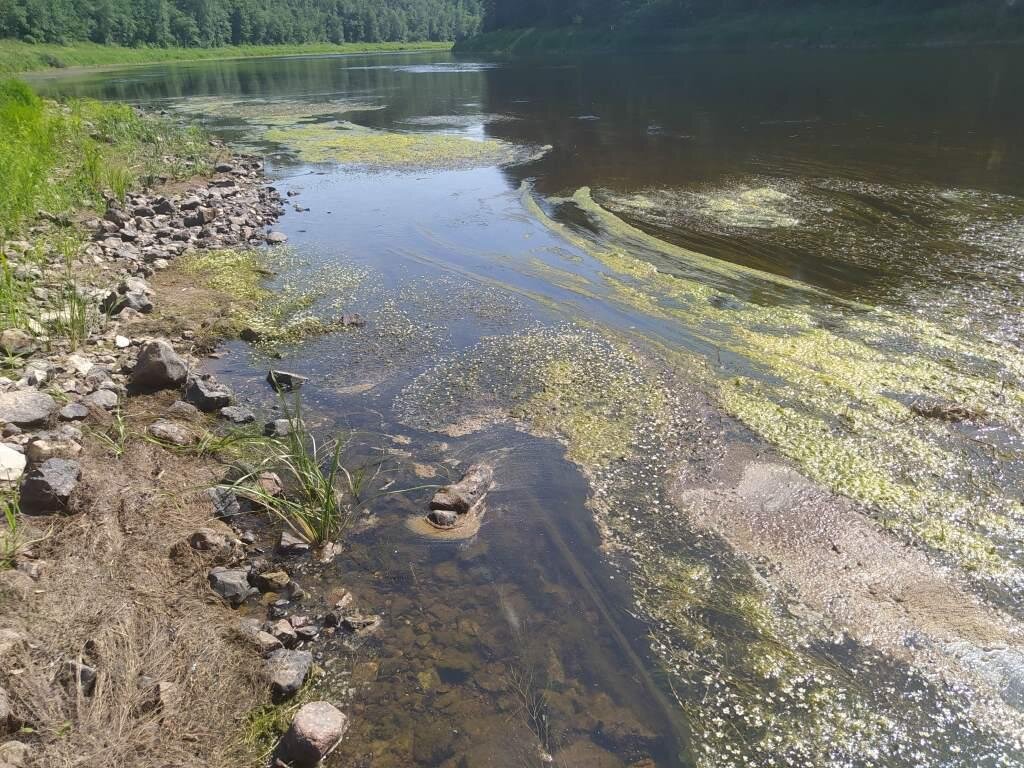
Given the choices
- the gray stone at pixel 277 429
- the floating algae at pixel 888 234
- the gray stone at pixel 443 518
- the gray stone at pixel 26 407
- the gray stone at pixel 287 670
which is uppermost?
the floating algae at pixel 888 234

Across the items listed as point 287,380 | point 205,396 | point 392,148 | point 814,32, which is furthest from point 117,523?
point 814,32

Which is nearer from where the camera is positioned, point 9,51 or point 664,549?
point 664,549

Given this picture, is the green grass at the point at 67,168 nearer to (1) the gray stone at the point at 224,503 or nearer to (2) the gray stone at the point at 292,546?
(1) the gray stone at the point at 224,503

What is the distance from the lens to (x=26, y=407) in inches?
196

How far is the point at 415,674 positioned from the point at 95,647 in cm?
162

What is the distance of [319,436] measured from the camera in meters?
5.88

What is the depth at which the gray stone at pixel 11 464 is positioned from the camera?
4.30 metres

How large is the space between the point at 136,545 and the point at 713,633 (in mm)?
3598

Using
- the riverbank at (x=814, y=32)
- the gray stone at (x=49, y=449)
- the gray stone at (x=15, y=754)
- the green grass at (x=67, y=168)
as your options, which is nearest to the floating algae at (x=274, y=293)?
the green grass at (x=67, y=168)

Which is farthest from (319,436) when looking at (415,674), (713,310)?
(713,310)

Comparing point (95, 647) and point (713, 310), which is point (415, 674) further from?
point (713, 310)

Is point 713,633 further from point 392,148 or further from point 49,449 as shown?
point 392,148

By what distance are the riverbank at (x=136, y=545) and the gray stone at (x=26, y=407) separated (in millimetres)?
18

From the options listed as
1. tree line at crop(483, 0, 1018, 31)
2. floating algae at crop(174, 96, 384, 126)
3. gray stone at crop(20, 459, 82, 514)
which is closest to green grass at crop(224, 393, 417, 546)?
gray stone at crop(20, 459, 82, 514)
